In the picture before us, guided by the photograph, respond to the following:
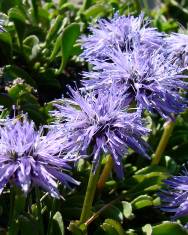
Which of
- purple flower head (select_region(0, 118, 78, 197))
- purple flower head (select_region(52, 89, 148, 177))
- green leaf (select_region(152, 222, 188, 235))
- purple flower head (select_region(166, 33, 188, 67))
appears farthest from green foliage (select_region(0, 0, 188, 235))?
purple flower head (select_region(166, 33, 188, 67))

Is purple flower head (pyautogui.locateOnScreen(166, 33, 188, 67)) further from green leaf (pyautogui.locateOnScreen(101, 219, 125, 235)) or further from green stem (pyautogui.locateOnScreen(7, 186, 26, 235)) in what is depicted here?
green stem (pyautogui.locateOnScreen(7, 186, 26, 235))

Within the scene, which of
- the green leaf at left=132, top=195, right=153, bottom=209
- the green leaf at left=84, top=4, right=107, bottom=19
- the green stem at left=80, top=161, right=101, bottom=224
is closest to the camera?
the green stem at left=80, top=161, right=101, bottom=224

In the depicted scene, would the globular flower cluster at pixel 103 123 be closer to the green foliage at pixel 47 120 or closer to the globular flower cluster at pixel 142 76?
the globular flower cluster at pixel 142 76

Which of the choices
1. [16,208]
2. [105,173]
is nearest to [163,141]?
[105,173]

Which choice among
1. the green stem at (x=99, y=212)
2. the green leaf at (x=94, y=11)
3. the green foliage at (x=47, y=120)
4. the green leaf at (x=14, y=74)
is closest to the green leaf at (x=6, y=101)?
the green foliage at (x=47, y=120)

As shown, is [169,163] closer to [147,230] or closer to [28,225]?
[147,230]

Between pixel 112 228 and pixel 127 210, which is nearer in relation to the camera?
pixel 112 228

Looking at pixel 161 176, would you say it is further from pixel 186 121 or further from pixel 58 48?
pixel 58 48
